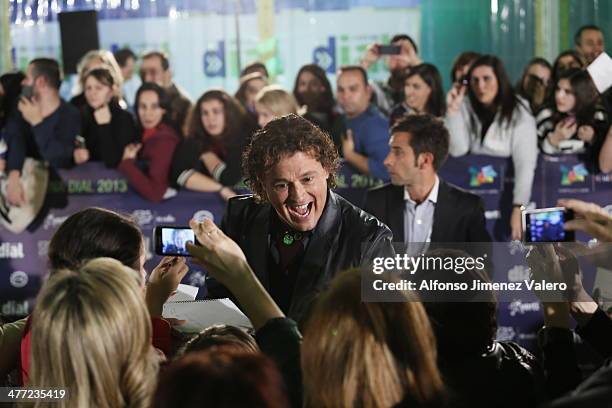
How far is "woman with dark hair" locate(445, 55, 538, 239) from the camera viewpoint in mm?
5812

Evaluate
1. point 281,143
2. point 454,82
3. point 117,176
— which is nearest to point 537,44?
point 454,82

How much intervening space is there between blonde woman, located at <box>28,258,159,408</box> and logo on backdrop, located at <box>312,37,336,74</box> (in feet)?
13.2

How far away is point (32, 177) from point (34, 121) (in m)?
0.35

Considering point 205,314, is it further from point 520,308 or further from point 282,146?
point 520,308

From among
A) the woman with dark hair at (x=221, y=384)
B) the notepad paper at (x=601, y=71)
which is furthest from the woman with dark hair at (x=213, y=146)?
the woman with dark hair at (x=221, y=384)

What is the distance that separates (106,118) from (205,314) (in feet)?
11.2

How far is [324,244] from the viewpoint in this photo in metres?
3.16

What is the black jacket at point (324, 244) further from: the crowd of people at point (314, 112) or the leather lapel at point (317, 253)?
the crowd of people at point (314, 112)

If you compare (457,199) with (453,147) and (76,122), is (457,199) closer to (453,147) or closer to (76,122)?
(453,147)

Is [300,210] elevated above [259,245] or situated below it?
above

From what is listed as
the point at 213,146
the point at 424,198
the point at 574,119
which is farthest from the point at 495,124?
the point at 213,146

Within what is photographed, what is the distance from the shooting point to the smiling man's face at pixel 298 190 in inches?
126

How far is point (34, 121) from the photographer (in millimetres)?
6094

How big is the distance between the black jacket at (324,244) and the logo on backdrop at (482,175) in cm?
272
